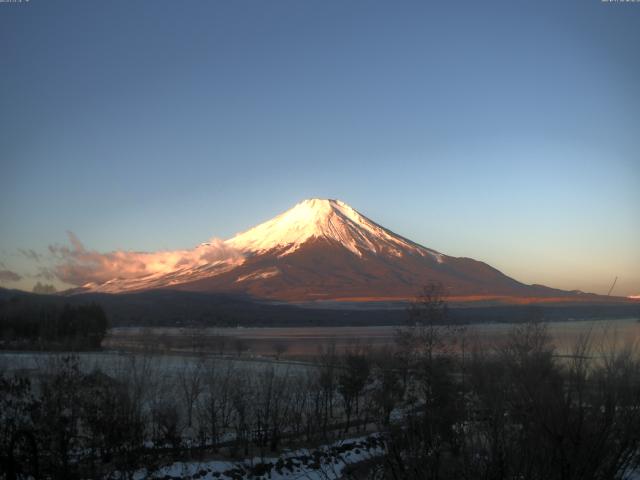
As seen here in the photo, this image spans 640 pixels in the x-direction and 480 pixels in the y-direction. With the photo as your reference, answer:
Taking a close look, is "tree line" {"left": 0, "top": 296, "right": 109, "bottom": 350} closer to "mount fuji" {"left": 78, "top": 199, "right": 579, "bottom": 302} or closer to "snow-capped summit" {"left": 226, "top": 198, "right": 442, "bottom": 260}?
"mount fuji" {"left": 78, "top": 199, "right": 579, "bottom": 302}

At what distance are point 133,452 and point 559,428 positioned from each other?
15.2ft

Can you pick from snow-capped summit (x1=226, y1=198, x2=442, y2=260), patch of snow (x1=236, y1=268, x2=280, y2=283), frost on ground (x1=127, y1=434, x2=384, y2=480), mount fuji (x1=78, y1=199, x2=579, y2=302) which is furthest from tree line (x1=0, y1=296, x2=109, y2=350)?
snow-capped summit (x1=226, y1=198, x2=442, y2=260)

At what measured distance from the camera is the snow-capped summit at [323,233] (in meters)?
139

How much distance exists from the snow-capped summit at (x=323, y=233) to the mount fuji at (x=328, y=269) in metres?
0.24

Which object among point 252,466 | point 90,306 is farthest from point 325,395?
point 90,306

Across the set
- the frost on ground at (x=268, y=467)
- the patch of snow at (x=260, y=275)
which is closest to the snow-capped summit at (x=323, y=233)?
the patch of snow at (x=260, y=275)

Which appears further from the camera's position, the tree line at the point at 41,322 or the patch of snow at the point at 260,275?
the patch of snow at the point at 260,275

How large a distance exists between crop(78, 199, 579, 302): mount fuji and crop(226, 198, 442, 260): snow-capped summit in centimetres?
24

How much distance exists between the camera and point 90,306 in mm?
46906

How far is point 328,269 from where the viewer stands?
12625cm

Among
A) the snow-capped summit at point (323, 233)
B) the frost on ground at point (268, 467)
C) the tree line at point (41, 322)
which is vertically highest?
the snow-capped summit at point (323, 233)

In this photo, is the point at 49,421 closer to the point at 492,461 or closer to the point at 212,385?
the point at 492,461

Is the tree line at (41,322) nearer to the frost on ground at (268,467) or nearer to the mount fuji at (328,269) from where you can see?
the frost on ground at (268,467)

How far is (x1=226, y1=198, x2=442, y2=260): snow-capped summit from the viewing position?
13938 cm
